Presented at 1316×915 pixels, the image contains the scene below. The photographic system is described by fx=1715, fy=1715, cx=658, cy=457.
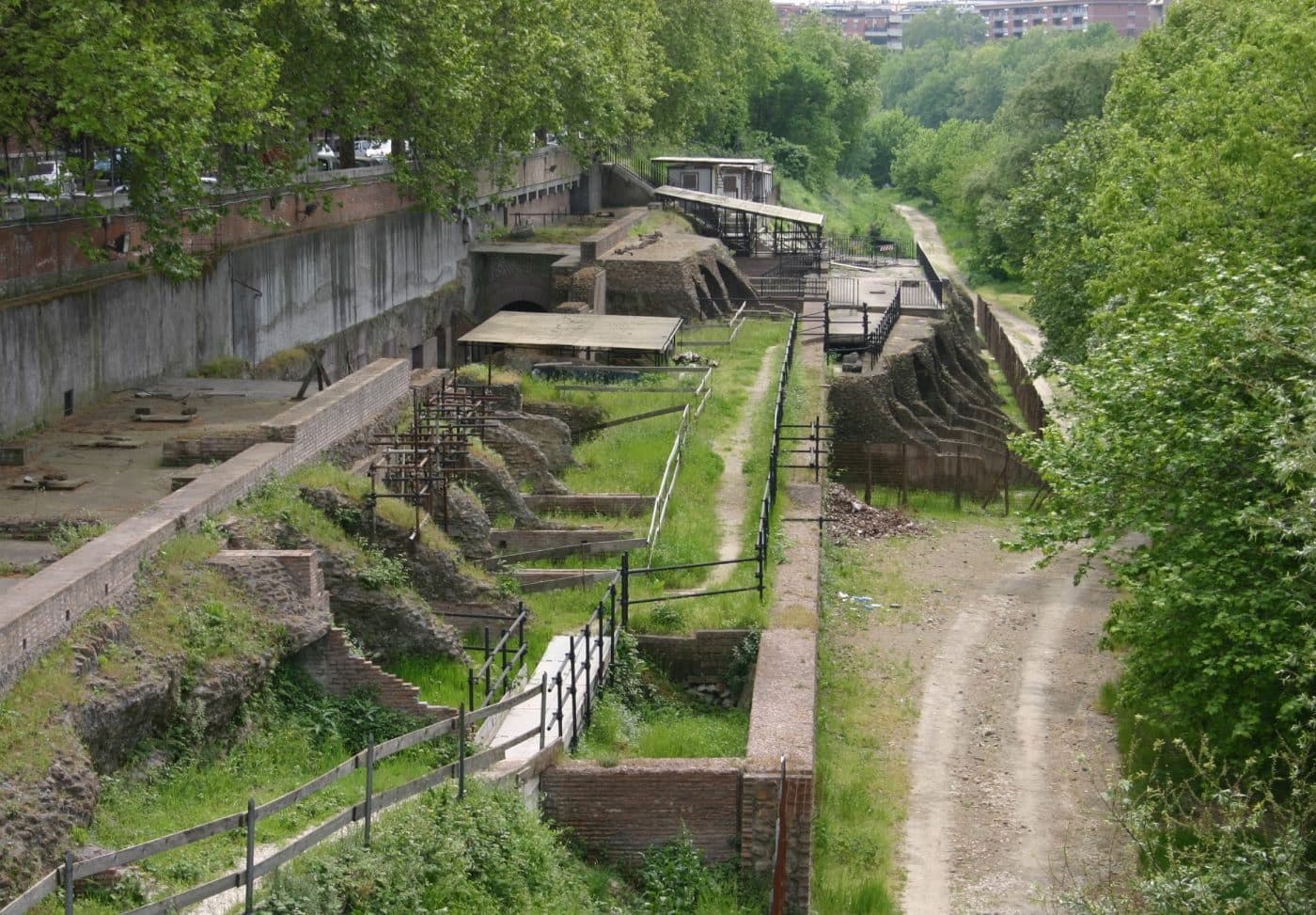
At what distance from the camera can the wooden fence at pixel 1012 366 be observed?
41375 millimetres

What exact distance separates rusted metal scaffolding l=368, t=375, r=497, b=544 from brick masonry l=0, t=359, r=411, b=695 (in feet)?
1.94

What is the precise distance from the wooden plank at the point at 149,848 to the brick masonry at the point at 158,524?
224cm

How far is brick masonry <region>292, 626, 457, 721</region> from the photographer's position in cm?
1645

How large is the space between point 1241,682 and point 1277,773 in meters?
0.89

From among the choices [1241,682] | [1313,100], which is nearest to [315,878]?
[1241,682]

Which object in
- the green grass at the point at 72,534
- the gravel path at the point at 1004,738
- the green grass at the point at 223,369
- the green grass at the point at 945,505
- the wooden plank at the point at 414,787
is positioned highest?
the green grass at the point at 223,369

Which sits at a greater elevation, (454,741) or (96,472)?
(96,472)

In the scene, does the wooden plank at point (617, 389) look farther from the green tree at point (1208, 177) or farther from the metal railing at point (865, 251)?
the metal railing at point (865, 251)

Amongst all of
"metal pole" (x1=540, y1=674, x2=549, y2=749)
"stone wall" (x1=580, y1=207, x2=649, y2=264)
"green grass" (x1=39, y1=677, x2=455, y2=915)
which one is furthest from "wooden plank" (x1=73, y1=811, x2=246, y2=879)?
"stone wall" (x1=580, y1=207, x2=649, y2=264)

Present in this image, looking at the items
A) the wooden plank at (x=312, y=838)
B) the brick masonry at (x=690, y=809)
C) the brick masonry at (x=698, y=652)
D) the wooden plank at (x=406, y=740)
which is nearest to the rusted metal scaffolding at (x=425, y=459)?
the brick masonry at (x=698, y=652)

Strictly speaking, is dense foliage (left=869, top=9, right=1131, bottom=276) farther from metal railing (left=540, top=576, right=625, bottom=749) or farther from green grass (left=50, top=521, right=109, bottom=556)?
green grass (left=50, top=521, right=109, bottom=556)

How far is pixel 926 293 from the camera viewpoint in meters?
52.1

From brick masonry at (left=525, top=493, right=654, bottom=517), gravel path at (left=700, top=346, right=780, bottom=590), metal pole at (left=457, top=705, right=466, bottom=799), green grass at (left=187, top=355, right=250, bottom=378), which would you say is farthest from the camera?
green grass at (left=187, top=355, right=250, bottom=378)

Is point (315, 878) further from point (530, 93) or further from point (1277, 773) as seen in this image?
point (530, 93)
